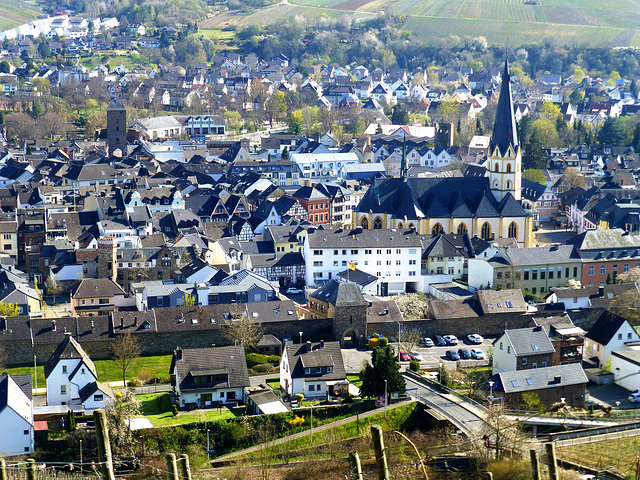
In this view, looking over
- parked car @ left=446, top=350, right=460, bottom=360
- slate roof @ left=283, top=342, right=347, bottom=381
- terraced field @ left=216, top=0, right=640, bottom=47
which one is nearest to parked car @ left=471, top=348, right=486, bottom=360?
parked car @ left=446, top=350, right=460, bottom=360

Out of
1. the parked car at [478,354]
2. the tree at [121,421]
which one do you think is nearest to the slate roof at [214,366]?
the tree at [121,421]

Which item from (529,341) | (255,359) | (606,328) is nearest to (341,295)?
(255,359)

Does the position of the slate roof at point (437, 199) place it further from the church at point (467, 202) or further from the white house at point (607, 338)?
the white house at point (607, 338)

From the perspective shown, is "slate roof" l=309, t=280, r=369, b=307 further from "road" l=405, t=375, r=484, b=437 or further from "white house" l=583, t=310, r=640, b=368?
"white house" l=583, t=310, r=640, b=368

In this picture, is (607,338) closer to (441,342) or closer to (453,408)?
(441,342)

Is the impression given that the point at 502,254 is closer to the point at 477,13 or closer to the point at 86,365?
the point at 86,365
